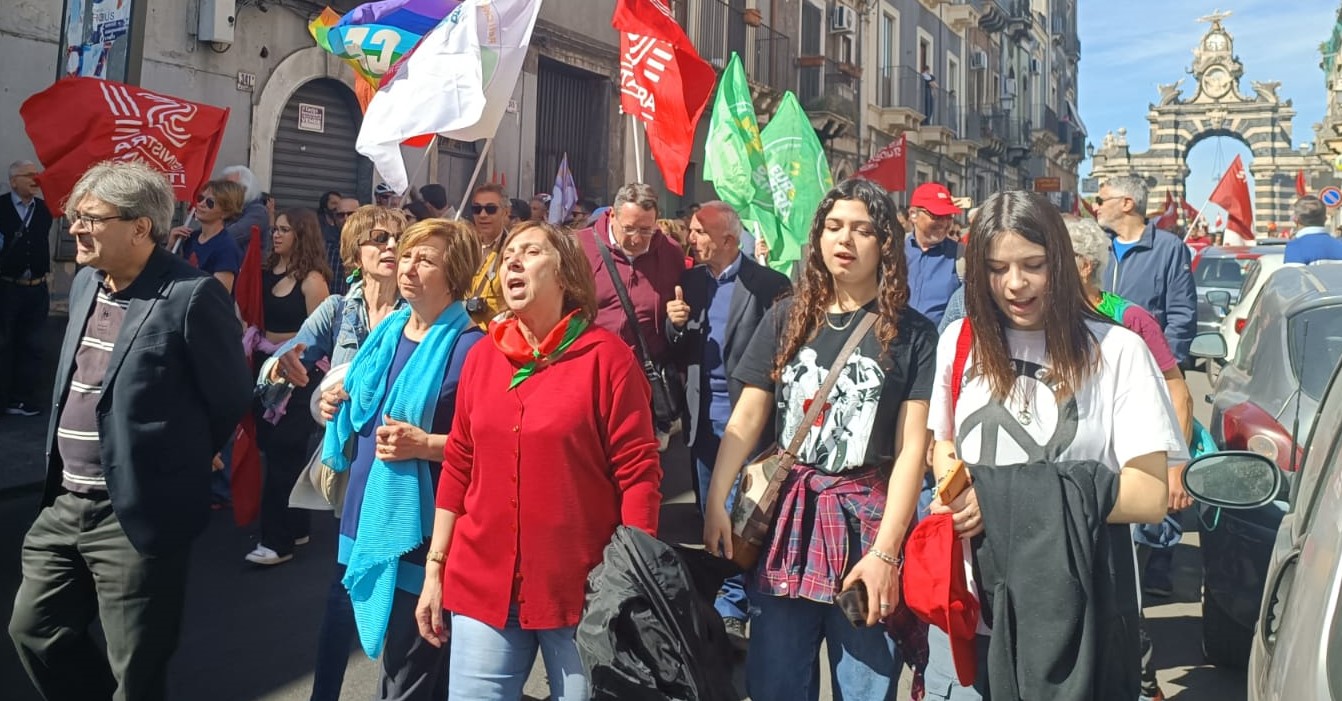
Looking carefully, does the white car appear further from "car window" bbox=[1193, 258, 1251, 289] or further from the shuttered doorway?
the shuttered doorway

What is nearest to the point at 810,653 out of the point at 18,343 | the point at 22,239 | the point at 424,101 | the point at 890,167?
the point at 424,101

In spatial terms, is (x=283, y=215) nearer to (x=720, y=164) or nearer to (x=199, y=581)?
(x=199, y=581)

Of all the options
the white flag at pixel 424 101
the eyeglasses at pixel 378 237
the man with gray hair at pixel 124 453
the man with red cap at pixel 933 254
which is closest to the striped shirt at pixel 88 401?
the man with gray hair at pixel 124 453

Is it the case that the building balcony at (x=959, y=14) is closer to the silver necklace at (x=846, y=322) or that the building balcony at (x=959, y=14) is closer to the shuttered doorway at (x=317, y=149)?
the shuttered doorway at (x=317, y=149)

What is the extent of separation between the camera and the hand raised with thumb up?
5.26 m

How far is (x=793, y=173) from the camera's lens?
7758 millimetres

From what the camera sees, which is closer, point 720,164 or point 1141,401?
point 1141,401

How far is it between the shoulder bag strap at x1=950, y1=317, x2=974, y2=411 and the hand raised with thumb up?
2.68m

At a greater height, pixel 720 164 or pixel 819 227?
pixel 720 164

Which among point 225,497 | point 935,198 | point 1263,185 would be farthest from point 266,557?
point 1263,185

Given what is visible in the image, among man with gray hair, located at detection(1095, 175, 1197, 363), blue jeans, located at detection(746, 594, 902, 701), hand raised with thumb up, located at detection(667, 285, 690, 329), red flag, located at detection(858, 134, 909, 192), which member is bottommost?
blue jeans, located at detection(746, 594, 902, 701)

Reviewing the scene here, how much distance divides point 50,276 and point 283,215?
4532mm

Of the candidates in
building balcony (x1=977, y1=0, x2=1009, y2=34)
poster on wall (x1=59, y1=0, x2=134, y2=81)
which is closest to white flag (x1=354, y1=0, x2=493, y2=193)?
poster on wall (x1=59, y1=0, x2=134, y2=81)

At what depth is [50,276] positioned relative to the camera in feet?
30.3
